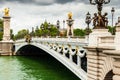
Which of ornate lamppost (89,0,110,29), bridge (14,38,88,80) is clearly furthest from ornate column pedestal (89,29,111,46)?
bridge (14,38,88,80)

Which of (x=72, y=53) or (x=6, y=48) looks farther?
(x=6, y=48)

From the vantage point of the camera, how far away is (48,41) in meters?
41.5

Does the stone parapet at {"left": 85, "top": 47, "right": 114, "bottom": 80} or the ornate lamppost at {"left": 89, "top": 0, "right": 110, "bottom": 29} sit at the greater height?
the ornate lamppost at {"left": 89, "top": 0, "right": 110, "bottom": 29}

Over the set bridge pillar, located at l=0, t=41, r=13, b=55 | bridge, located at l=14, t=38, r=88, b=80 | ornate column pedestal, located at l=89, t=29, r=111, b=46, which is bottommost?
bridge pillar, located at l=0, t=41, r=13, b=55

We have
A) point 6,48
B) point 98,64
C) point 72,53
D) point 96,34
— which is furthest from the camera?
point 6,48

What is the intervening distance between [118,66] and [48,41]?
2892 centimetres

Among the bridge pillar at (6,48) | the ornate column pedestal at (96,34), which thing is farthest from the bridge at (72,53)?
the bridge pillar at (6,48)

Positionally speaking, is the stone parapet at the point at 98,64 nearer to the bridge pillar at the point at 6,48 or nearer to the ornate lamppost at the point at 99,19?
the ornate lamppost at the point at 99,19

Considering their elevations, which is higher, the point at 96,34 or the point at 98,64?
the point at 96,34

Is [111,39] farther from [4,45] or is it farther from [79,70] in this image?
[4,45]

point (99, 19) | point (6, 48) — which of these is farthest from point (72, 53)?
point (6, 48)

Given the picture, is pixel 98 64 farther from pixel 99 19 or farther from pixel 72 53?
pixel 72 53

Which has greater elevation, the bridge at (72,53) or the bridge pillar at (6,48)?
the bridge at (72,53)

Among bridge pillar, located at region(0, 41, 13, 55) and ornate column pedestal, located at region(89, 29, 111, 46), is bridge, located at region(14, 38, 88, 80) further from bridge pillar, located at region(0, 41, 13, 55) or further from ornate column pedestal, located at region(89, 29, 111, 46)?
bridge pillar, located at region(0, 41, 13, 55)
